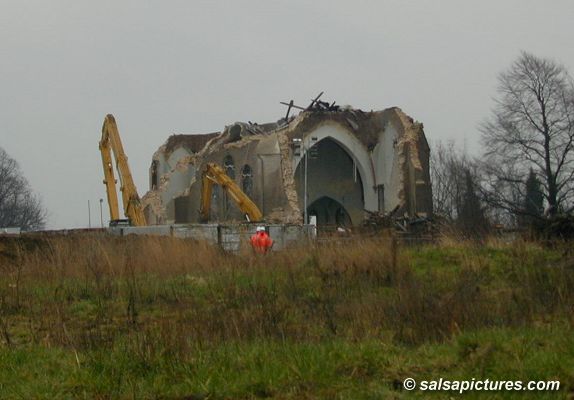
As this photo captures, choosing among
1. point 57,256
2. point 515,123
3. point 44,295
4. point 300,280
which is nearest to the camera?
point 44,295

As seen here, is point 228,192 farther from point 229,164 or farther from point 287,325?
point 287,325

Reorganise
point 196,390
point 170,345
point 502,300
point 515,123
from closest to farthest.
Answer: point 196,390
point 170,345
point 502,300
point 515,123

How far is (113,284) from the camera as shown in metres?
12.0

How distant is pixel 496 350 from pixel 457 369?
520 mm

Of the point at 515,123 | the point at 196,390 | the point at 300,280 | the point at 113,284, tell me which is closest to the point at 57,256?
the point at 113,284

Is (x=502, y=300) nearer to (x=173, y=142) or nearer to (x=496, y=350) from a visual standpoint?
(x=496, y=350)

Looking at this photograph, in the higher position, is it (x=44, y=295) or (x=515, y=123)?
(x=515, y=123)

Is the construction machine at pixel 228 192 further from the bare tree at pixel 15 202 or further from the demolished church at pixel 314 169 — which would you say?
the bare tree at pixel 15 202

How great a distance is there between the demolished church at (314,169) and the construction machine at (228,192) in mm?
3198

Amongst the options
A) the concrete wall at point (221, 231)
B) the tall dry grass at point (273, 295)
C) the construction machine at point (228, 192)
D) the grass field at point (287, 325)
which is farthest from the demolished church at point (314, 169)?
the grass field at point (287, 325)

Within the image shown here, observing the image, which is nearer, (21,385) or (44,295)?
(21,385)

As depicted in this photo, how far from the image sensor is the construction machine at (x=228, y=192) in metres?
36.0

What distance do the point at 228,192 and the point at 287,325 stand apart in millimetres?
28805

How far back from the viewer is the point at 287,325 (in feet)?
29.0
